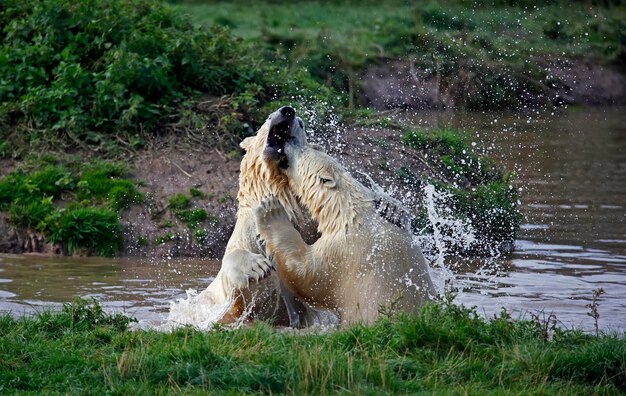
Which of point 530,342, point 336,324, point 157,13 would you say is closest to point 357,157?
point 157,13

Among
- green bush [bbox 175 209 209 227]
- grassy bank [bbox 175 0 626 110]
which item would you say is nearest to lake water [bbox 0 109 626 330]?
green bush [bbox 175 209 209 227]

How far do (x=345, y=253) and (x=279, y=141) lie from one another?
2.89 feet

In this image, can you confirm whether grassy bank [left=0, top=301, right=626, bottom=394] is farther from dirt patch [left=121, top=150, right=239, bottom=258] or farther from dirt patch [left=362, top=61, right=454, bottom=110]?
dirt patch [left=362, top=61, right=454, bottom=110]

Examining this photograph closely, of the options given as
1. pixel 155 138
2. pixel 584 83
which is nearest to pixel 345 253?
pixel 155 138

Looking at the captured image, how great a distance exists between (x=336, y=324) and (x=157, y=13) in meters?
7.73

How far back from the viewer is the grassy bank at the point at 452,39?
20.3 meters

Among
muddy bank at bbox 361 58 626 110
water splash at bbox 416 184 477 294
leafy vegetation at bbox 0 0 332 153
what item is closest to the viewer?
water splash at bbox 416 184 477 294

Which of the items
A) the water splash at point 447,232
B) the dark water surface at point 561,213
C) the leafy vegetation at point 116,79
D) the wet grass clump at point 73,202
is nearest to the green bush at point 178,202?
the wet grass clump at point 73,202

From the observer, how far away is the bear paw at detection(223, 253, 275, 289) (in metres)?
6.80

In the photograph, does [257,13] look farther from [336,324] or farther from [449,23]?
[336,324]

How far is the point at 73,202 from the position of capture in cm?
1146

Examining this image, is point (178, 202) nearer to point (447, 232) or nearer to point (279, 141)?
point (447, 232)

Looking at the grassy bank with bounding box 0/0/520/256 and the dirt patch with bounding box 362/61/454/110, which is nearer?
the grassy bank with bounding box 0/0/520/256

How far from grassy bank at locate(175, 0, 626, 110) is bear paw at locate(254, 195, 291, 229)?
1113 cm
